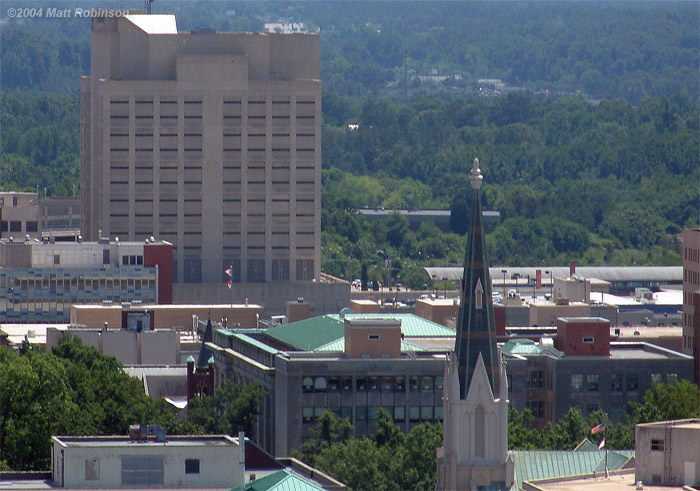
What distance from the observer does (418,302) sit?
16575 centimetres

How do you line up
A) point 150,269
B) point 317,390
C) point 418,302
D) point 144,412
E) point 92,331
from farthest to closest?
point 150,269 < point 418,302 < point 92,331 < point 317,390 < point 144,412

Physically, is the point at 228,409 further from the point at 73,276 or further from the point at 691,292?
the point at 73,276

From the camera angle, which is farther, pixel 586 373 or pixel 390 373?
pixel 586 373

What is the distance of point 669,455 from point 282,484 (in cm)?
1009

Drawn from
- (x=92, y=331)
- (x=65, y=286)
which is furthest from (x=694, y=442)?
(x=65, y=286)

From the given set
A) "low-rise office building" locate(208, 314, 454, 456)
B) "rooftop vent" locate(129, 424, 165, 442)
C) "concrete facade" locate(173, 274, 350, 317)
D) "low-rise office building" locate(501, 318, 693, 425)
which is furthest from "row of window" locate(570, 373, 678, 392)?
"concrete facade" locate(173, 274, 350, 317)

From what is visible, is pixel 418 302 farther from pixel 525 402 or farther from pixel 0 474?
pixel 0 474

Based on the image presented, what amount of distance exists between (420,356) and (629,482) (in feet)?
171

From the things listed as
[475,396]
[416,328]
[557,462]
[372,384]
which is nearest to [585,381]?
[416,328]

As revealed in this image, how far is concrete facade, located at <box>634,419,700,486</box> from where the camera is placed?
64.9m

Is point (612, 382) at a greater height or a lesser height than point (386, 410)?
greater

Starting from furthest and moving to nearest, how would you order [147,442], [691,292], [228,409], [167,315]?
[167,315]
[691,292]
[228,409]
[147,442]

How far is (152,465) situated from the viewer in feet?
234

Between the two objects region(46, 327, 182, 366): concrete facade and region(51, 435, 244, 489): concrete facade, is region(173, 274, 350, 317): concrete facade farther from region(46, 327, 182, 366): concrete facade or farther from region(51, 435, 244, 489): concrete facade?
region(51, 435, 244, 489): concrete facade
